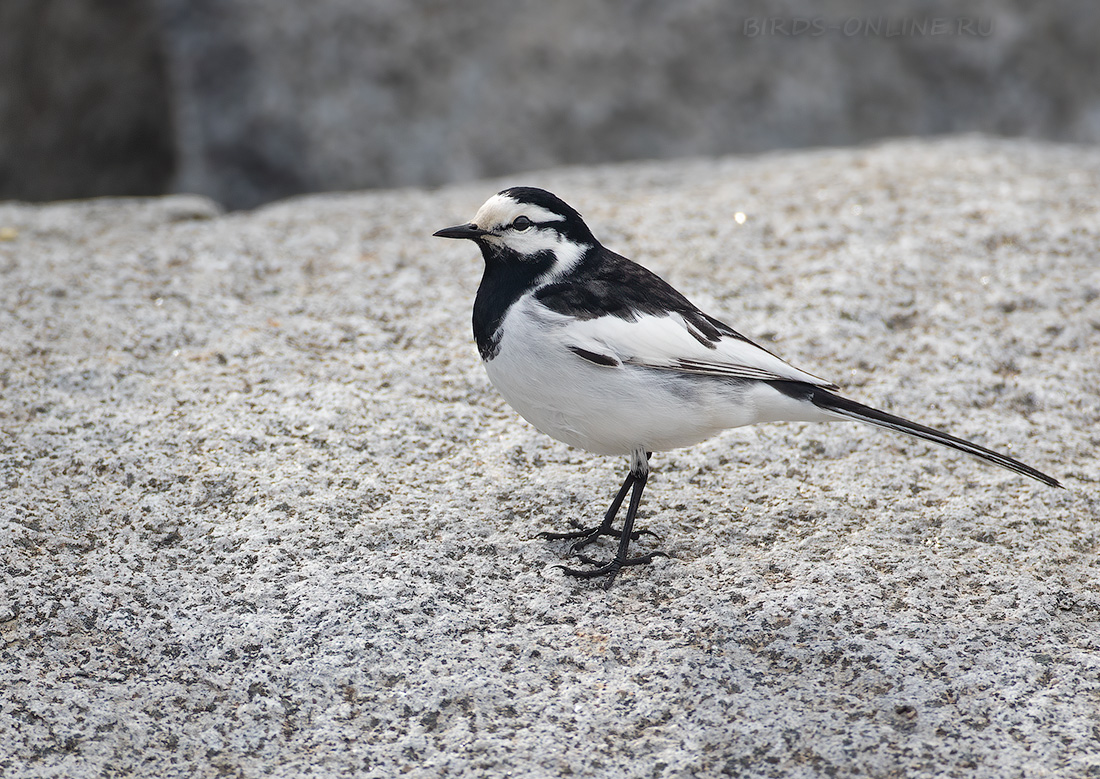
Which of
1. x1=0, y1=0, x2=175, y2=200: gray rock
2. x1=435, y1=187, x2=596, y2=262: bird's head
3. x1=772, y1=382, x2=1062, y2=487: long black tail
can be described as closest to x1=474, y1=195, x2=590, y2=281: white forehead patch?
x1=435, y1=187, x2=596, y2=262: bird's head

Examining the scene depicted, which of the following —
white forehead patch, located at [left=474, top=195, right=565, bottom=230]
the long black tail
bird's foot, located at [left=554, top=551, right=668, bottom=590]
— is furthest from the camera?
white forehead patch, located at [left=474, top=195, right=565, bottom=230]

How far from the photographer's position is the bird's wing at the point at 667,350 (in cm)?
332

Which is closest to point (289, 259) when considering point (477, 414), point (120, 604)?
point (477, 414)

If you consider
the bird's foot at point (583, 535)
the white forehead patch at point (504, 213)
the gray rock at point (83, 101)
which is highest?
the white forehead patch at point (504, 213)

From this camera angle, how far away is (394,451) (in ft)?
13.1

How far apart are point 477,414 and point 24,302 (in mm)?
2094

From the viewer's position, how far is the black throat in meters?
3.45

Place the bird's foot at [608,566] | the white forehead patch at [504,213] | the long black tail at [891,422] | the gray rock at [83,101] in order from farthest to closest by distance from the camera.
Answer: the gray rock at [83,101]
the white forehead patch at [504,213]
the bird's foot at [608,566]
the long black tail at [891,422]

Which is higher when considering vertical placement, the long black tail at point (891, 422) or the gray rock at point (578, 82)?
the gray rock at point (578, 82)

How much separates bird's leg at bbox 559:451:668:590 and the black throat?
23.7 inches

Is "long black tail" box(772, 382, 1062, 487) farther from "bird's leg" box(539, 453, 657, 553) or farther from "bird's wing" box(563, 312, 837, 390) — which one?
"bird's leg" box(539, 453, 657, 553)

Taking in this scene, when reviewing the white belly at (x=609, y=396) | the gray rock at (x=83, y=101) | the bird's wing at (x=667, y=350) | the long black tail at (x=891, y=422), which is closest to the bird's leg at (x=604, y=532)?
the white belly at (x=609, y=396)

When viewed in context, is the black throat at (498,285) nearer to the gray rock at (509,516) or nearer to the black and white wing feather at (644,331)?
the black and white wing feather at (644,331)

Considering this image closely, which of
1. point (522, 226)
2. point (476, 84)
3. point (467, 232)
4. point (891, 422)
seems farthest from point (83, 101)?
point (891, 422)
